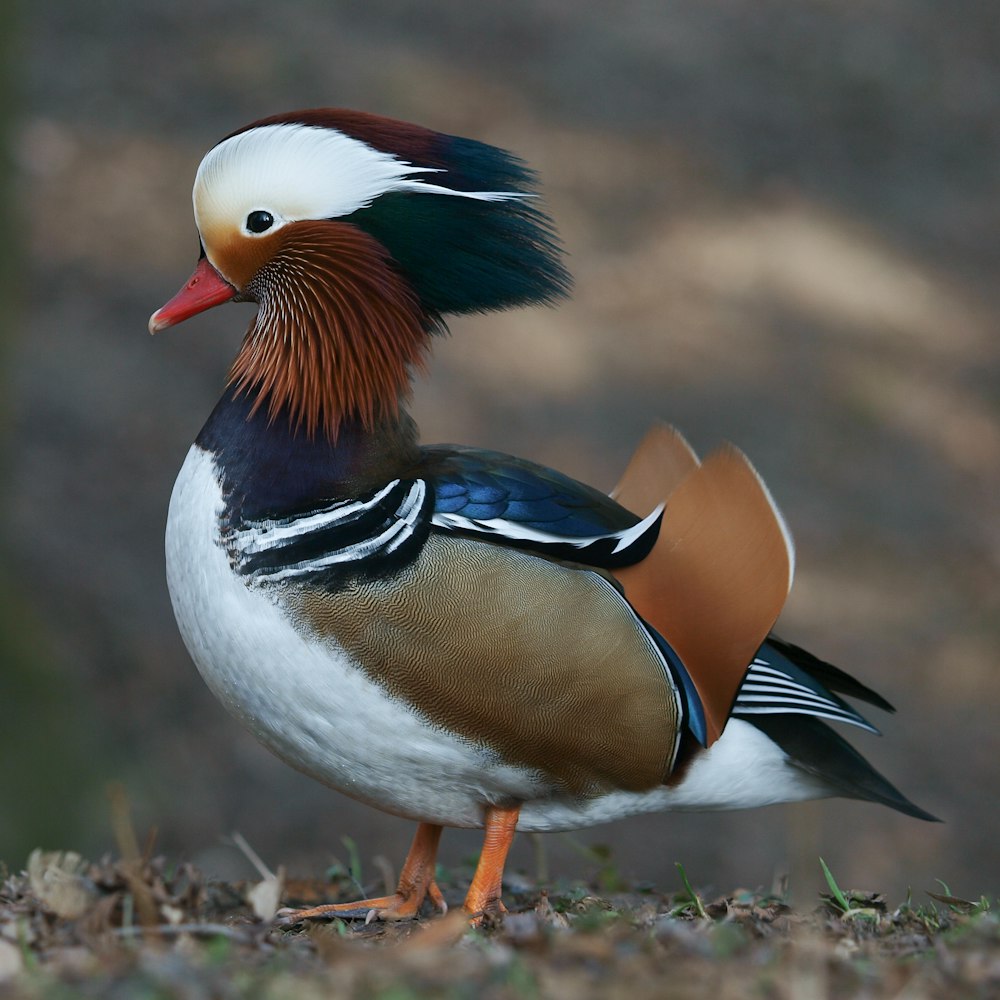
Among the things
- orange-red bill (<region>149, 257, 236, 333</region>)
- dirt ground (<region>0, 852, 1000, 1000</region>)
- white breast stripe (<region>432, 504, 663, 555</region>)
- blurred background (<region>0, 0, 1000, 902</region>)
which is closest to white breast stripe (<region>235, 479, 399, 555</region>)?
white breast stripe (<region>432, 504, 663, 555</region>)

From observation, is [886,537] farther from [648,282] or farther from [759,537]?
[759,537]

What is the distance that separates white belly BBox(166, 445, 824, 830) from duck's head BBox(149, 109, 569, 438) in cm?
33

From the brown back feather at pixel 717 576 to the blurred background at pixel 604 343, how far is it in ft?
8.38

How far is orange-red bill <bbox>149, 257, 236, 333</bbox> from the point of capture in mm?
3014

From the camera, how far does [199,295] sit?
3018mm

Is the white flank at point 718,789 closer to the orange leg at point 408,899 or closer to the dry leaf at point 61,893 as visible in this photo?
the orange leg at point 408,899

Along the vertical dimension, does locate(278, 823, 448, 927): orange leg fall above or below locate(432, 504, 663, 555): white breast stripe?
below

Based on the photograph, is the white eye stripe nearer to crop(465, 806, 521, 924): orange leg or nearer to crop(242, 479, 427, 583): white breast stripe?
crop(242, 479, 427, 583): white breast stripe

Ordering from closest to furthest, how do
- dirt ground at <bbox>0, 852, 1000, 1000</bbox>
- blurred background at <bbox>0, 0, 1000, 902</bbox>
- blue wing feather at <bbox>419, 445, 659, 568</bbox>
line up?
dirt ground at <bbox>0, 852, 1000, 1000</bbox> < blue wing feather at <bbox>419, 445, 659, 568</bbox> < blurred background at <bbox>0, 0, 1000, 902</bbox>

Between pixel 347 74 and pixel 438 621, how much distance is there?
265 inches

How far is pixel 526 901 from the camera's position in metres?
3.31

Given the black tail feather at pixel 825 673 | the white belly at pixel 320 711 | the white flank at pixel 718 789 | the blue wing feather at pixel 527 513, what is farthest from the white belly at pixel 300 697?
the black tail feather at pixel 825 673

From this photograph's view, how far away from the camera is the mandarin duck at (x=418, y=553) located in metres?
2.75

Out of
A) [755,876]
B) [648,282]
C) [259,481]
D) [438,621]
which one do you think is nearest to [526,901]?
[438,621]
